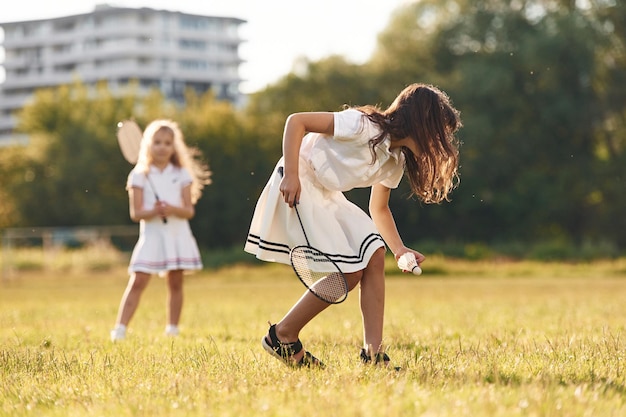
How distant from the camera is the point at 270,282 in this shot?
27.8m

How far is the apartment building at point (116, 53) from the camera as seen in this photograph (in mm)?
132000

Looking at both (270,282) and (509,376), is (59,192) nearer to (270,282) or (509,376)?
(270,282)

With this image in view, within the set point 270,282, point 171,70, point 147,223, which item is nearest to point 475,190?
point 270,282

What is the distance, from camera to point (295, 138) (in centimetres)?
538

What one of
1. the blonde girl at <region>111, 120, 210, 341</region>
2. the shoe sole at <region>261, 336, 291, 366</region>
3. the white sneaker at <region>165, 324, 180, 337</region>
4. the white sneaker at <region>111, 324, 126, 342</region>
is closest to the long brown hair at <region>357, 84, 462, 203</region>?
the shoe sole at <region>261, 336, 291, 366</region>

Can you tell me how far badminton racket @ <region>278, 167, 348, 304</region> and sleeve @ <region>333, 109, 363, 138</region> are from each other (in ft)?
1.99

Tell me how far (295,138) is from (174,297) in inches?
170

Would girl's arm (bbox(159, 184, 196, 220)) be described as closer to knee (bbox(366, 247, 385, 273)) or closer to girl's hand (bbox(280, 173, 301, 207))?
knee (bbox(366, 247, 385, 273))

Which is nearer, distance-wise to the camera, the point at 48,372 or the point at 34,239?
the point at 48,372

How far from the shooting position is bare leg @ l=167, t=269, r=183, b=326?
30.4ft

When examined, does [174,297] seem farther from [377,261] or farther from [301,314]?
[377,261]

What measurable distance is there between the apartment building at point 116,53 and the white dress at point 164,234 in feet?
390

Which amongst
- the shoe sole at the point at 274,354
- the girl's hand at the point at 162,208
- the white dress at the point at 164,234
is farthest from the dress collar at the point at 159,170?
the shoe sole at the point at 274,354

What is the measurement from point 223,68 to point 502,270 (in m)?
115
